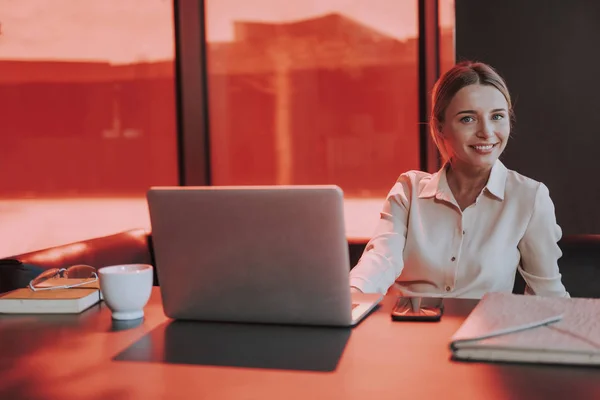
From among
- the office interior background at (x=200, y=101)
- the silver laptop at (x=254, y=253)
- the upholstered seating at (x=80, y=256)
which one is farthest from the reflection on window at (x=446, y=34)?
the silver laptop at (x=254, y=253)

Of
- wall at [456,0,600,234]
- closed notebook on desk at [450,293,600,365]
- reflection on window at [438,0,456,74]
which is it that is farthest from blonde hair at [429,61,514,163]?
closed notebook on desk at [450,293,600,365]

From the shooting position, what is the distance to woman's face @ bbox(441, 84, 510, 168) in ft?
6.53

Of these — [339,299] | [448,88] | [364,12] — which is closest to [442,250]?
[448,88]

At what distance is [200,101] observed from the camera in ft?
11.5

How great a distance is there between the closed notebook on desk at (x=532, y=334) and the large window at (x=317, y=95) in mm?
2023

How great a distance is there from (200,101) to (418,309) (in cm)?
243

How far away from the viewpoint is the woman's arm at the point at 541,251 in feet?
6.43

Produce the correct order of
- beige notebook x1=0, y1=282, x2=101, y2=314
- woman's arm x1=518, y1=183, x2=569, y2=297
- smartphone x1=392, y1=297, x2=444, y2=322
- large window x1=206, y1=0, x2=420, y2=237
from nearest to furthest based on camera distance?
smartphone x1=392, y1=297, x2=444, y2=322
beige notebook x1=0, y1=282, x2=101, y2=314
woman's arm x1=518, y1=183, x2=569, y2=297
large window x1=206, y1=0, x2=420, y2=237

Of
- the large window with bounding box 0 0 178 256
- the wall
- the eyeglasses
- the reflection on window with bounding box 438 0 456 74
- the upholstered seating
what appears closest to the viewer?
the eyeglasses

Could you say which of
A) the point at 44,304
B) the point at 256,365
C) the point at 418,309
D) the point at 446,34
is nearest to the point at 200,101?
the point at 446,34

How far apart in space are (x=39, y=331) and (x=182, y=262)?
0.30m

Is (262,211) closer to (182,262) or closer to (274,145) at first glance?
(182,262)

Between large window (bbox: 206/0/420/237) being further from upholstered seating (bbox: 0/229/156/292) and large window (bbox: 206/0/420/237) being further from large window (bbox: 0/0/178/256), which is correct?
upholstered seating (bbox: 0/229/156/292)

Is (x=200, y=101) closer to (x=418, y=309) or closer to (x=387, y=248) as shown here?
(x=387, y=248)
